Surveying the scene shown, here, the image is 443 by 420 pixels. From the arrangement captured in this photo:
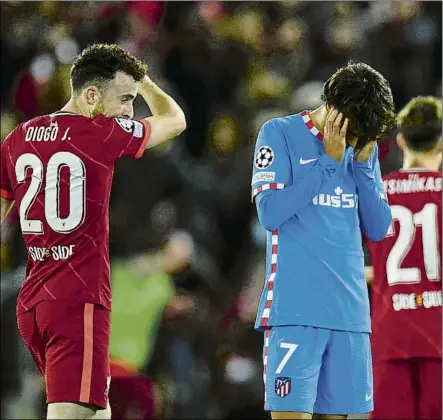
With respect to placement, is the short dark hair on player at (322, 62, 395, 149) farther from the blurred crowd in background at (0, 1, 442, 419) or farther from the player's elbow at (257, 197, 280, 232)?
the blurred crowd in background at (0, 1, 442, 419)

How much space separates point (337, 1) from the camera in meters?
7.29

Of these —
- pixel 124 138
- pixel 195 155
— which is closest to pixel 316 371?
pixel 124 138

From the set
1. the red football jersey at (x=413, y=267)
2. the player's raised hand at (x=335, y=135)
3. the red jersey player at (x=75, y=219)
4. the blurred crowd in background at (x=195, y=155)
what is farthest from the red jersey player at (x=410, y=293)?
the blurred crowd in background at (x=195, y=155)

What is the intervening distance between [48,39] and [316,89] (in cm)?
200

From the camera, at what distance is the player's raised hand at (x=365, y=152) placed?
3.41 m

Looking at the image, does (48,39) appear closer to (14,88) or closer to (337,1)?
(14,88)

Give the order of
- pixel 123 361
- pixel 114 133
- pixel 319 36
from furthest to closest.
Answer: pixel 319 36 < pixel 123 361 < pixel 114 133

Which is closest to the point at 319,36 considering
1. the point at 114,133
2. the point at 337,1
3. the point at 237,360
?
the point at 337,1

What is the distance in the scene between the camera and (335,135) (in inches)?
131

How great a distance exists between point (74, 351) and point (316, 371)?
89cm

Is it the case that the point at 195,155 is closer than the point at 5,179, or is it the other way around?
the point at 5,179

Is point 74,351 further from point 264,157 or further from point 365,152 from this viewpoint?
point 365,152

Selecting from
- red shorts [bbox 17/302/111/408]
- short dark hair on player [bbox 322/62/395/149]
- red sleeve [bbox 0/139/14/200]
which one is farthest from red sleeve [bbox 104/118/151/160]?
short dark hair on player [bbox 322/62/395/149]

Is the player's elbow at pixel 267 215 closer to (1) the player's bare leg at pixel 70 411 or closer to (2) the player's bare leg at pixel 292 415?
(2) the player's bare leg at pixel 292 415
